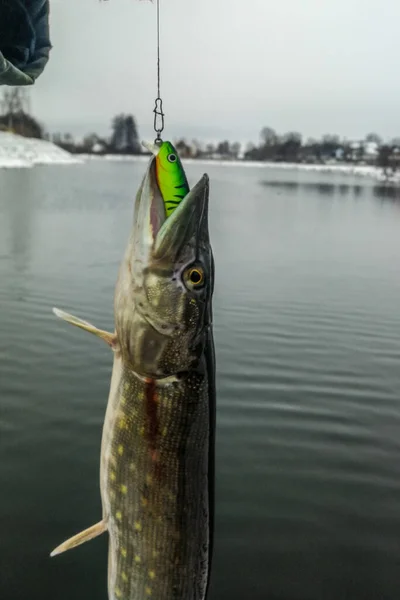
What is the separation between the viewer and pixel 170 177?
6.13 feet

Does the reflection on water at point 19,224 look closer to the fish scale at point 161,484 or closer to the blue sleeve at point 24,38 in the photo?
the blue sleeve at point 24,38

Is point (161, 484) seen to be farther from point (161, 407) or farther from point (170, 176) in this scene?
point (170, 176)

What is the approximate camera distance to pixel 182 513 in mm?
2082

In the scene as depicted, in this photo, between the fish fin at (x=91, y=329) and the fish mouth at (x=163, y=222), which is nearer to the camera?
the fish mouth at (x=163, y=222)

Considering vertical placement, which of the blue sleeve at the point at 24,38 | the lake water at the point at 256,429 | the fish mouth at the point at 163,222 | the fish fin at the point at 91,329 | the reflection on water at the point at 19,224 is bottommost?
the lake water at the point at 256,429

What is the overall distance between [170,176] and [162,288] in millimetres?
372

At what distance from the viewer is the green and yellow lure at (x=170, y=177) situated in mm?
1853

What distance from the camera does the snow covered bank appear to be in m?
68.1

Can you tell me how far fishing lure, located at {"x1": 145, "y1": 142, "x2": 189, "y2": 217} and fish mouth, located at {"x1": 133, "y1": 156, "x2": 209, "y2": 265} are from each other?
0.02 metres

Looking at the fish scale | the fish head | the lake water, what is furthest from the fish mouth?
the lake water

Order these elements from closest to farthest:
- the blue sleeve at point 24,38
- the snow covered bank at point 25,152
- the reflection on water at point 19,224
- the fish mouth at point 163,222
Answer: the fish mouth at point 163,222, the blue sleeve at point 24,38, the reflection on water at point 19,224, the snow covered bank at point 25,152

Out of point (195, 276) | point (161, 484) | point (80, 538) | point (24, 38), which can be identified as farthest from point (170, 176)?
point (24, 38)

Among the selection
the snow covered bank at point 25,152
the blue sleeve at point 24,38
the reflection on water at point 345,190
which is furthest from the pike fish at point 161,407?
the snow covered bank at point 25,152

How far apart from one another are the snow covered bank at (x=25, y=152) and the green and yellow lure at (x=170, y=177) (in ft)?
213
